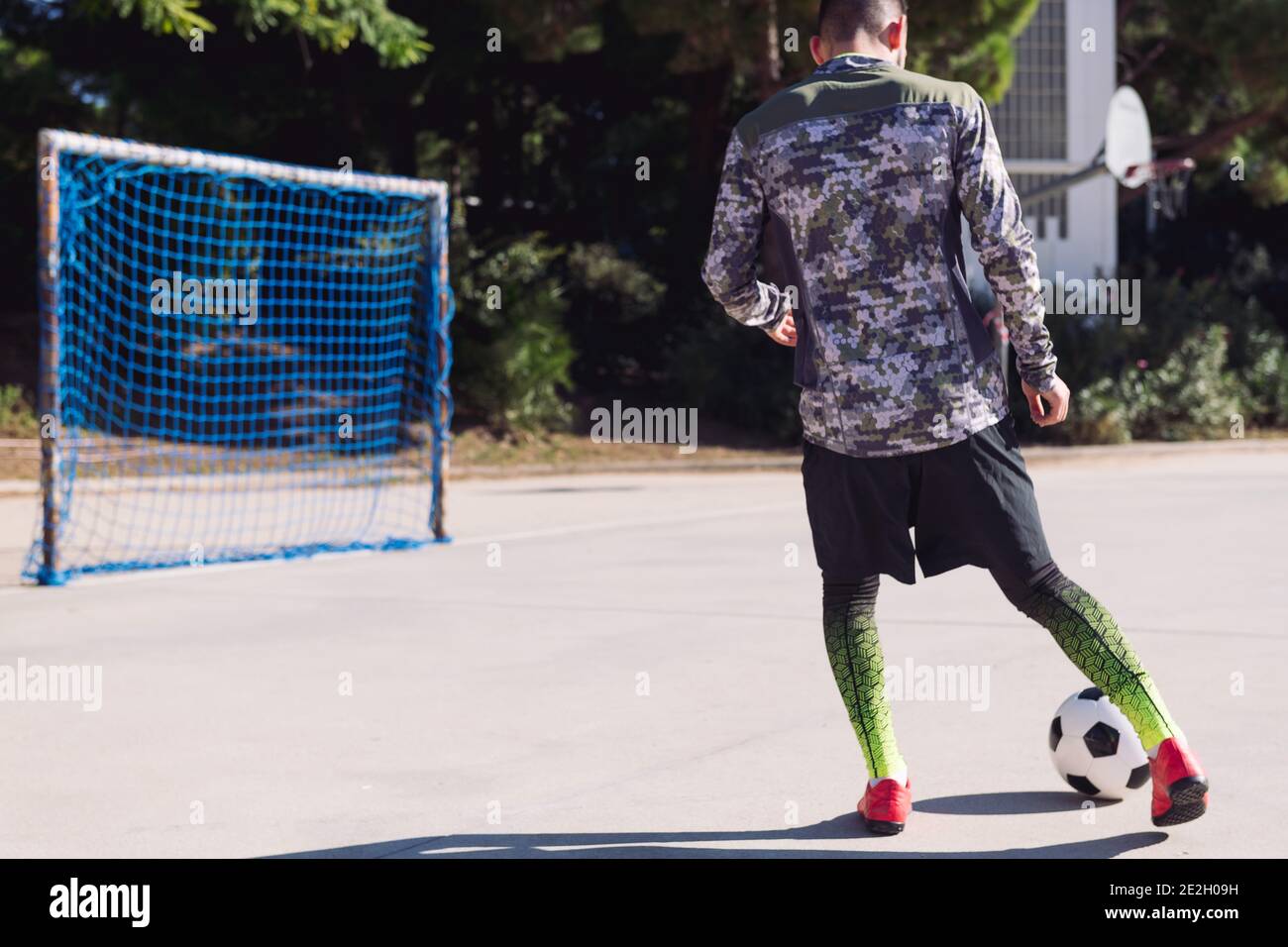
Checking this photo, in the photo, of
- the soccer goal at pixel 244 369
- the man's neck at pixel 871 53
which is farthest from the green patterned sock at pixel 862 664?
the soccer goal at pixel 244 369

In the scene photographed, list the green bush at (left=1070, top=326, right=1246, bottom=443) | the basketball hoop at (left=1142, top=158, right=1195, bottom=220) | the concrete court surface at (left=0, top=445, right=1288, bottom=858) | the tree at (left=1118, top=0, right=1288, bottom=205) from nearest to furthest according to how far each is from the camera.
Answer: the concrete court surface at (left=0, top=445, right=1288, bottom=858)
the green bush at (left=1070, top=326, right=1246, bottom=443)
the tree at (left=1118, top=0, right=1288, bottom=205)
the basketball hoop at (left=1142, top=158, right=1195, bottom=220)

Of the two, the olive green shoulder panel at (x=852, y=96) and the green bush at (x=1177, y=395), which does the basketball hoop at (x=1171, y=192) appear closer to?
the green bush at (x=1177, y=395)

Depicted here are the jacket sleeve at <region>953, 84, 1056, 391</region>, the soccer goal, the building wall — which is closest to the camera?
the jacket sleeve at <region>953, 84, 1056, 391</region>

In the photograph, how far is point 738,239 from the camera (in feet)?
13.9

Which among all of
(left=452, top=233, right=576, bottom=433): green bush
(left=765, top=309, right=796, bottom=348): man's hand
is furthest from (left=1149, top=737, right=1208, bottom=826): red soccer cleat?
(left=452, top=233, right=576, bottom=433): green bush

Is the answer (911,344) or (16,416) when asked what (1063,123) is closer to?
(16,416)

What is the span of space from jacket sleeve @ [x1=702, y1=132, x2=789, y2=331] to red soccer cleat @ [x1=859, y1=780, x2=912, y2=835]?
3.79ft

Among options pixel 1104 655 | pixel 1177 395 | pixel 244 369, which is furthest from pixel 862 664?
pixel 1177 395

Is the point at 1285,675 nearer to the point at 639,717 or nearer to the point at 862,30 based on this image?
the point at 639,717

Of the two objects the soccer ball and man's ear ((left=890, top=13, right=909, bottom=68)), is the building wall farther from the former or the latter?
man's ear ((left=890, top=13, right=909, bottom=68))

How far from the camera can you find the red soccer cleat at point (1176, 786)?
402 centimetres

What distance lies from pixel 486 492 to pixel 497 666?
955cm

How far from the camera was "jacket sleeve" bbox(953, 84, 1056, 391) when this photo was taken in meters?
3.99

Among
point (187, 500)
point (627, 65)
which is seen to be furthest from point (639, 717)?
point (627, 65)
